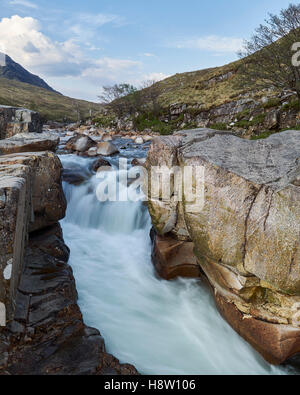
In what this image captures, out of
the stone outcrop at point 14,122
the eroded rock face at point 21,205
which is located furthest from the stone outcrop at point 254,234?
the stone outcrop at point 14,122

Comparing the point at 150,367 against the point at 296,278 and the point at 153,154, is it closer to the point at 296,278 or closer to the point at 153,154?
the point at 296,278

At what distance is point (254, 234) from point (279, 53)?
1919cm

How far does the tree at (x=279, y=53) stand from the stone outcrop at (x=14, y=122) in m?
16.6

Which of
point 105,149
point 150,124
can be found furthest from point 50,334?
point 150,124

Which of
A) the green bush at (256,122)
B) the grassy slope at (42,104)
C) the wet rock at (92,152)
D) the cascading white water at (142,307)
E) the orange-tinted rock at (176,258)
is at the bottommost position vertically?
the cascading white water at (142,307)

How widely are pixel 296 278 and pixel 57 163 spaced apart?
17.4ft

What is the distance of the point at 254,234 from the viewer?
4.05 metres

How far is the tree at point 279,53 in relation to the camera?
17.5 meters

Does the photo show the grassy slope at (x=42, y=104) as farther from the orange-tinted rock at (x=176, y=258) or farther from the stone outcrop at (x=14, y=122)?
the orange-tinted rock at (x=176, y=258)

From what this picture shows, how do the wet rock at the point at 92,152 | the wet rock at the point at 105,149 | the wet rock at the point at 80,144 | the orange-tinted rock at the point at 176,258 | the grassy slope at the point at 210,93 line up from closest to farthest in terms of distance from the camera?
the orange-tinted rock at the point at 176,258
the wet rock at the point at 92,152
the wet rock at the point at 105,149
the wet rock at the point at 80,144
the grassy slope at the point at 210,93

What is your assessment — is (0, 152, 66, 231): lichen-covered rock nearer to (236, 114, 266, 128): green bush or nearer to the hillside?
the hillside

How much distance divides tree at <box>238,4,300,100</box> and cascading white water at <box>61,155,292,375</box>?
52.8 ft

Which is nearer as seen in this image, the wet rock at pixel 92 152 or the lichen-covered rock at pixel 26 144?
the lichen-covered rock at pixel 26 144

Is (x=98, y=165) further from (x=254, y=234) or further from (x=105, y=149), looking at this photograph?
(x=254, y=234)
